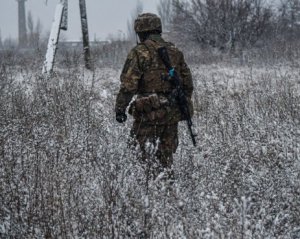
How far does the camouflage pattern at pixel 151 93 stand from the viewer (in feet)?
13.8

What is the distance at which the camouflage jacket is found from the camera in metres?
4.20

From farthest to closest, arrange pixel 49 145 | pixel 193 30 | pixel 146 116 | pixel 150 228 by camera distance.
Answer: pixel 193 30
pixel 146 116
pixel 49 145
pixel 150 228

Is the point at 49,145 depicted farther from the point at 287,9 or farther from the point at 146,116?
the point at 287,9

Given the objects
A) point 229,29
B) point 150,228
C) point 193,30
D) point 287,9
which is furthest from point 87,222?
point 287,9

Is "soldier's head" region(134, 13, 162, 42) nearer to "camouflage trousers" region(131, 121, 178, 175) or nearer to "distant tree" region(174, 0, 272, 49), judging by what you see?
"camouflage trousers" region(131, 121, 178, 175)

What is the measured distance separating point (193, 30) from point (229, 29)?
2.18 metres

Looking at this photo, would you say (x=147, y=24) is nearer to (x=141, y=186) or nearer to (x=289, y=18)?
(x=141, y=186)

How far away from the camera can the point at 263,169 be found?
175 inches

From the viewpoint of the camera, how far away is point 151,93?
4305mm

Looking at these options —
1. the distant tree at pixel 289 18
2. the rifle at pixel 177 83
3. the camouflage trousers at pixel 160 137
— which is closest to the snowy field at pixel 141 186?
the camouflage trousers at pixel 160 137

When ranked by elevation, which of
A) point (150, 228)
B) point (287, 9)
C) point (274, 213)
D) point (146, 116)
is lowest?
point (274, 213)

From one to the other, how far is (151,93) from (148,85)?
0.08 meters

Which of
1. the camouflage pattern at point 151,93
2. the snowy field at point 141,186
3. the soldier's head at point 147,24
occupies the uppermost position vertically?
the soldier's head at point 147,24

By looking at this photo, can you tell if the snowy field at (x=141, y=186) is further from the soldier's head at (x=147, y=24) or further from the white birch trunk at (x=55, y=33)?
the white birch trunk at (x=55, y=33)
